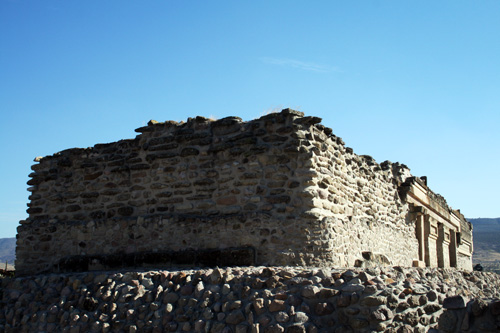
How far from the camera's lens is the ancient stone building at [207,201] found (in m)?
7.85

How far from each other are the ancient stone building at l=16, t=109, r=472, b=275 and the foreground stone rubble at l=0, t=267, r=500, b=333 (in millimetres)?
1617

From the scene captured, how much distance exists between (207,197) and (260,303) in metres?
3.17

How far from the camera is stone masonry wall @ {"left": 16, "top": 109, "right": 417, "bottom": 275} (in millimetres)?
7852

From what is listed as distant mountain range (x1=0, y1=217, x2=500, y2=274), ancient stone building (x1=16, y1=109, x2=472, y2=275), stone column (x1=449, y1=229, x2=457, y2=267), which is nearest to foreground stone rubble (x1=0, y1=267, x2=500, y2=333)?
ancient stone building (x1=16, y1=109, x2=472, y2=275)

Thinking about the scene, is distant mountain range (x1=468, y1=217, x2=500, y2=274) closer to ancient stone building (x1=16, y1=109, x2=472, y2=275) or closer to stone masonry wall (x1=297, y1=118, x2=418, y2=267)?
stone masonry wall (x1=297, y1=118, x2=418, y2=267)

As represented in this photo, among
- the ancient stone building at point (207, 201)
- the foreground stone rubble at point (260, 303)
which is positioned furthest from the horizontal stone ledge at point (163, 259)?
the foreground stone rubble at point (260, 303)

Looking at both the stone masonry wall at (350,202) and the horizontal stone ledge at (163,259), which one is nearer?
the horizontal stone ledge at (163,259)

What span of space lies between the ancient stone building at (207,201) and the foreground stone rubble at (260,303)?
63.6 inches

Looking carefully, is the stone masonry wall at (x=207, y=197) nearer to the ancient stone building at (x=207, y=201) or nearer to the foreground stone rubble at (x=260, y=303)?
the ancient stone building at (x=207, y=201)

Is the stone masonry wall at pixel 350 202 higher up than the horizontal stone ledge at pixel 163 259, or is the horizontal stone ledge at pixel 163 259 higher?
the stone masonry wall at pixel 350 202

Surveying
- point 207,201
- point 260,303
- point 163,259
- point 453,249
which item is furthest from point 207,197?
point 453,249

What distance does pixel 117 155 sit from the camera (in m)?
9.41

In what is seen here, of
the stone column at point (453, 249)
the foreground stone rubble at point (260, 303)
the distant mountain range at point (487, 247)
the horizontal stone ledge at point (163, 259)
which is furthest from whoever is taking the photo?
the distant mountain range at point (487, 247)

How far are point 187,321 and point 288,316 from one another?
3.94ft
